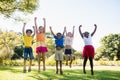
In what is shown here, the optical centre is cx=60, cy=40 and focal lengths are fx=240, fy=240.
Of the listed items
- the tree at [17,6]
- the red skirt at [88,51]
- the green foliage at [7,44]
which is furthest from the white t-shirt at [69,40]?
the green foliage at [7,44]

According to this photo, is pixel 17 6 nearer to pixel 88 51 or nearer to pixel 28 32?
pixel 28 32

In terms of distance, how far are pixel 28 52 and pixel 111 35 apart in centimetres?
6043

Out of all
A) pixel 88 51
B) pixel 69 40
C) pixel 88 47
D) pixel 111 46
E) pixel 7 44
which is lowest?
pixel 88 51

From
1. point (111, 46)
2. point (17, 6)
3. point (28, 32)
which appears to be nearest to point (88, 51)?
point (28, 32)

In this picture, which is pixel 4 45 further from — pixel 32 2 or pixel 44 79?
pixel 44 79

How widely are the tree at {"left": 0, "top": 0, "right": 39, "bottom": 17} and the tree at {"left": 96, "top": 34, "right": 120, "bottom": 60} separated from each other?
43.9 metres

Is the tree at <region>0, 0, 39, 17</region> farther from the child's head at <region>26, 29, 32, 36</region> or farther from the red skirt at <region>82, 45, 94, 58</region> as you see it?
the red skirt at <region>82, 45, 94, 58</region>

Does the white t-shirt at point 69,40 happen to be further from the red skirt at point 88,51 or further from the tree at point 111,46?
the tree at point 111,46

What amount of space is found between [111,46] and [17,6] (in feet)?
158


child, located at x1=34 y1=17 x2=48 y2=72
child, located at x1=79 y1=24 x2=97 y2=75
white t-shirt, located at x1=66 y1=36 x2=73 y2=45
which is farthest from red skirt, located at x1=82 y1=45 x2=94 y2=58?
white t-shirt, located at x1=66 y1=36 x2=73 y2=45

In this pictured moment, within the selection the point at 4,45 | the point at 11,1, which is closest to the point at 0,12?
the point at 11,1

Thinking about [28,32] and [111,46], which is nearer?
[28,32]

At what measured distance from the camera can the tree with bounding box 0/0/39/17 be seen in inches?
887

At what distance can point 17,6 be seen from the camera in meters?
22.8
